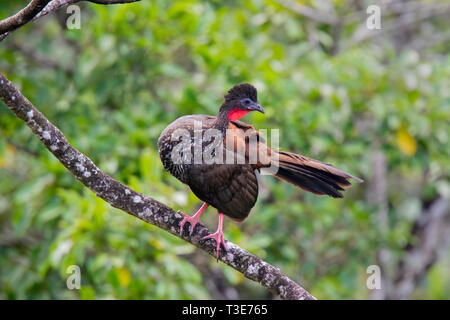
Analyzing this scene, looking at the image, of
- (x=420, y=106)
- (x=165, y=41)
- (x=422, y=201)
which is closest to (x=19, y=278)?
(x=165, y=41)

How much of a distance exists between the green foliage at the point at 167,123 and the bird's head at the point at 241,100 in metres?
1.20

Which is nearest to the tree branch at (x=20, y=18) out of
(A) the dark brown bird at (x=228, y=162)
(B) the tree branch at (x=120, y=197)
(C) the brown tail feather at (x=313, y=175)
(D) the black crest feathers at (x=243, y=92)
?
(B) the tree branch at (x=120, y=197)

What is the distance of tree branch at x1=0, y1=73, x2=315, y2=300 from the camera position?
2.62 metres

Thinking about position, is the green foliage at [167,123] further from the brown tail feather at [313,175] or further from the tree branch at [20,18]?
the tree branch at [20,18]

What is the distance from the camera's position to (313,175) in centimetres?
355

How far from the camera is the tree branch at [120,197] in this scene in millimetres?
2617

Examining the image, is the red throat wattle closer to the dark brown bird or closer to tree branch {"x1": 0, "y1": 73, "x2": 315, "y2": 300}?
the dark brown bird

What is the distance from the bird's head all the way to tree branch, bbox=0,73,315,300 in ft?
2.28

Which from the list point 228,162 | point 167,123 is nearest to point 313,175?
point 228,162

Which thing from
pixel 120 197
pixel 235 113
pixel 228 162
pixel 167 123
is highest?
pixel 167 123

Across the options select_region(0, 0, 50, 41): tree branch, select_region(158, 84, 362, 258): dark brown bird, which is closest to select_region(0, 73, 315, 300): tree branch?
select_region(158, 84, 362, 258): dark brown bird

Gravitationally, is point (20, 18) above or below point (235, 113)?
below

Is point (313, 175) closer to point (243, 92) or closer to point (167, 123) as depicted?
point (243, 92)

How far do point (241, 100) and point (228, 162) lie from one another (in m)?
0.38
